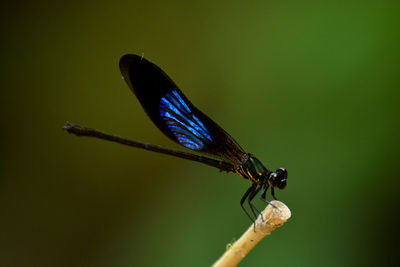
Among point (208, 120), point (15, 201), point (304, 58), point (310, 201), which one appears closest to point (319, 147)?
point (310, 201)

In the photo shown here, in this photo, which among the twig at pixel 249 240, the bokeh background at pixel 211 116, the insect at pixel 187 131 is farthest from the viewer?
the bokeh background at pixel 211 116

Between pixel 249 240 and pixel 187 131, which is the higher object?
pixel 187 131

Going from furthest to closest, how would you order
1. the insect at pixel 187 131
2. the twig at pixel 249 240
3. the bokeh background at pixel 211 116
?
the bokeh background at pixel 211 116 < the insect at pixel 187 131 < the twig at pixel 249 240

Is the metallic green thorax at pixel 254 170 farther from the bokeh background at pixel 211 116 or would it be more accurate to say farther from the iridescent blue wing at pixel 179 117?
the bokeh background at pixel 211 116

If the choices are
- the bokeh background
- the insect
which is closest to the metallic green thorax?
the insect

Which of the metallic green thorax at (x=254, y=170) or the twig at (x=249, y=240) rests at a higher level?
the metallic green thorax at (x=254, y=170)

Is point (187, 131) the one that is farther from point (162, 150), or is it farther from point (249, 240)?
point (249, 240)

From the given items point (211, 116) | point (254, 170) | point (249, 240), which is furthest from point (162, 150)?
point (211, 116)

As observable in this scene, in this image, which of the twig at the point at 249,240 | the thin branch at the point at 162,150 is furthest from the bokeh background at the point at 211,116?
the twig at the point at 249,240
